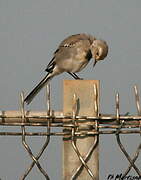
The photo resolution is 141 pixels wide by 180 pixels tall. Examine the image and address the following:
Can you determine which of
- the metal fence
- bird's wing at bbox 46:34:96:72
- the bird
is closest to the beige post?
the metal fence

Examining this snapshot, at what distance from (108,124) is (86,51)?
16.2ft

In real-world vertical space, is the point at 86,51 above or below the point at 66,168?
above

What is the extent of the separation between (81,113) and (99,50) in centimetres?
443

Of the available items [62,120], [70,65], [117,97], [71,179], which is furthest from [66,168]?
[70,65]

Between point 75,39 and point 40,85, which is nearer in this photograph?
point 40,85

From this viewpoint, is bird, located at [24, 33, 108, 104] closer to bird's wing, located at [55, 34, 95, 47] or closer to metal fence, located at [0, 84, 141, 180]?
bird's wing, located at [55, 34, 95, 47]

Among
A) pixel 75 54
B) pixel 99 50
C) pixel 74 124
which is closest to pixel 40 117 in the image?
pixel 74 124

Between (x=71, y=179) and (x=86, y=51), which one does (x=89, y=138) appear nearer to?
(x=71, y=179)

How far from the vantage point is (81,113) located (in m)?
2.78

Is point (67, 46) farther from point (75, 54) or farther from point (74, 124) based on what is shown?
point (74, 124)

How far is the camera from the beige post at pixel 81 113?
9.07 ft

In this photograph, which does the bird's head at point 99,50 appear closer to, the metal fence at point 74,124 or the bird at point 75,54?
the bird at point 75,54

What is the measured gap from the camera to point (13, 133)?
2.64 metres

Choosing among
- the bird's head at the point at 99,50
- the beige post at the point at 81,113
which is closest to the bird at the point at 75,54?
the bird's head at the point at 99,50
